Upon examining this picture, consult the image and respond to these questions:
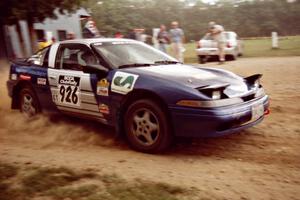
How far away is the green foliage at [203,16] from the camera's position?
51103mm

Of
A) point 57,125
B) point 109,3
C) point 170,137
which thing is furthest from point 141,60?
point 109,3

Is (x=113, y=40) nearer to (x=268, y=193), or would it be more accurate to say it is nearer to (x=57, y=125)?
(x=57, y=125)

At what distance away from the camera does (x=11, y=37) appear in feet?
65.7

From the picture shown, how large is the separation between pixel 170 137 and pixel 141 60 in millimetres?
1433

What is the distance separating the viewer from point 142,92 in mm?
4746

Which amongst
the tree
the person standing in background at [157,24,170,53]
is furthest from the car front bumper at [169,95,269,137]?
the tree

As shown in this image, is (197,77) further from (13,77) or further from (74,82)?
(13,77)

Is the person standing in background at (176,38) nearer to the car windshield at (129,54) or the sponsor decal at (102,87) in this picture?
the car windshield at (129,54)

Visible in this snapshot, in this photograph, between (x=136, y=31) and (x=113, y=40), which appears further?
(x=136, y=31)

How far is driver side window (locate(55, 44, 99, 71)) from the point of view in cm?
546

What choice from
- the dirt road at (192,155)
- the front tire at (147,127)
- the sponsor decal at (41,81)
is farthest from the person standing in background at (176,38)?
the front tire at (147,127)

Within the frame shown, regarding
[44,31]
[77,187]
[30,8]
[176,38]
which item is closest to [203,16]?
[44,31]

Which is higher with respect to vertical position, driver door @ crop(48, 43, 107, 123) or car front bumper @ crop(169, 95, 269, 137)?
driver door @ crop(48, 43, 107, 123)

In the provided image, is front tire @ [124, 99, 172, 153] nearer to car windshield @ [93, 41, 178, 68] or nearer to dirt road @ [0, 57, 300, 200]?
dirt road @ [0, 57, 300, 200]
